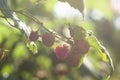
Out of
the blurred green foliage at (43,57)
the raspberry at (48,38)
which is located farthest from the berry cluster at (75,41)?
the blurred green foliage at (43,57)

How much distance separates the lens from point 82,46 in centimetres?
157

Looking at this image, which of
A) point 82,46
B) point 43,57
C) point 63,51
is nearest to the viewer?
point 82,46

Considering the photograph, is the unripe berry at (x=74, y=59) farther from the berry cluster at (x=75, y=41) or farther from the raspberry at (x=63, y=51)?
the raspberry at (x=63, y=51)

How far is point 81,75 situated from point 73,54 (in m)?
2.00

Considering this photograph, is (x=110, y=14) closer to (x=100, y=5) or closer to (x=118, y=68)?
(x=100, y=5)

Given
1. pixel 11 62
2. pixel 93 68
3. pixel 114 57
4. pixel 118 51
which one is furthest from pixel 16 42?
pixel 118 51

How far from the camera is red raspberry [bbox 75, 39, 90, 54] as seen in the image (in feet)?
5.15

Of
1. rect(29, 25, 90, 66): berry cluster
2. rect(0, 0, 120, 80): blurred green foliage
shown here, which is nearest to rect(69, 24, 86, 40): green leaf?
rect(29, 25, 90, 66): berry cluster

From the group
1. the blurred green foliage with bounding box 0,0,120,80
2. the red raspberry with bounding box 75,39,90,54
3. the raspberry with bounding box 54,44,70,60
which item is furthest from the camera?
the blurred green foliage with bounding box 0,0,120,80

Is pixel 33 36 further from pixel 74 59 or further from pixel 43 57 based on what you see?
pixel 43 57

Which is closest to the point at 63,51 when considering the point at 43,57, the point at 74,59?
the point at 74,59

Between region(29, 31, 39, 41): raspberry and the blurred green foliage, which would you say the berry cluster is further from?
the blurred green foliage

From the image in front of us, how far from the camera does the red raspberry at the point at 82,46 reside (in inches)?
61.8

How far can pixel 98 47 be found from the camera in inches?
63.4
